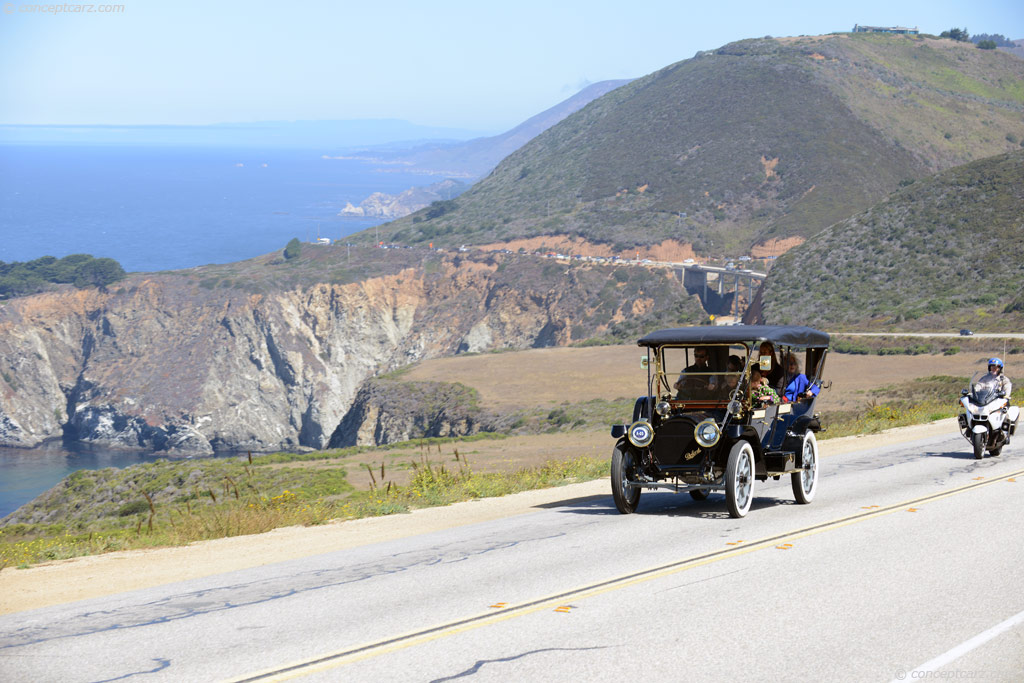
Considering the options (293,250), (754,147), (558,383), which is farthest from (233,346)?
(754,147)

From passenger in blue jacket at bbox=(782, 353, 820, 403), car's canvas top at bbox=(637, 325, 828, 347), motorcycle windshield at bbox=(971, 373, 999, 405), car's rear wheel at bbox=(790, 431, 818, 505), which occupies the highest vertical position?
car's canvas top at bbox=(637, 325, 828, 347)

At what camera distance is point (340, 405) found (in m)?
97.6

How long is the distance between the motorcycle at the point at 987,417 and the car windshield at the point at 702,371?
316 inches

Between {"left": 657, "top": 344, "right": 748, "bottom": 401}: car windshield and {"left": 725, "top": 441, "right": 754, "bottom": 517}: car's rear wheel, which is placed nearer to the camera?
{"left": 725, "top": 441, "right": 754, "bottom": 517}: car's rear wheel

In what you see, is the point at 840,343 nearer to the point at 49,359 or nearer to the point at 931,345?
the point at 931,345

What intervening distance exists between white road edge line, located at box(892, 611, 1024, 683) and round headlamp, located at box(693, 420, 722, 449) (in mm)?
4140

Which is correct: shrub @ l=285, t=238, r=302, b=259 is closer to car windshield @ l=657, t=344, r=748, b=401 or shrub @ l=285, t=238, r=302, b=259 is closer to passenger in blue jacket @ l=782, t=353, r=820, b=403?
passenger in blue jacket @ l=782, t=353, r=820, b=403

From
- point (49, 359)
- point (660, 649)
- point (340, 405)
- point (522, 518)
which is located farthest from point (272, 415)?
point (660, 649)

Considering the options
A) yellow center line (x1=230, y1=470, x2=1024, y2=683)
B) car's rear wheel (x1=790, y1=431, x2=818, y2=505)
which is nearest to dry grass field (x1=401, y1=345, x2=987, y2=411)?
car's rear wheel (x1=790, y1=431, x2=818, y2=505)

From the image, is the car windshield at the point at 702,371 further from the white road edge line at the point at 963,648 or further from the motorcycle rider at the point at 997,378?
the motorcycle rider at the point at 997,378

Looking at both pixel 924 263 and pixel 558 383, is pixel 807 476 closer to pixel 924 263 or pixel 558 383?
pixel 558 383

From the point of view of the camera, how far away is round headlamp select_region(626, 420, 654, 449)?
1191cm

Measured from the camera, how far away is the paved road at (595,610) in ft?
22.7

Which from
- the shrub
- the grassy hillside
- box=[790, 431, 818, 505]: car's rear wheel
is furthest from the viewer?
the shrub
